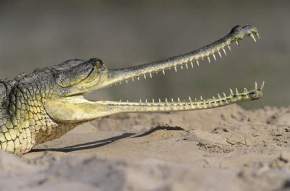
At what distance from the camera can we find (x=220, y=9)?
8781 mm

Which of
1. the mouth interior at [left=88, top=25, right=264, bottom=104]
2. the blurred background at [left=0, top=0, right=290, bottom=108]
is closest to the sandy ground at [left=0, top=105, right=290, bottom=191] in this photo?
the mouth interior at [left=88, top=25, right=264, bottom=104]

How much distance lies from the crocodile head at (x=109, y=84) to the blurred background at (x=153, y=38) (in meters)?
2.67

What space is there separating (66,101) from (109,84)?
0.39m

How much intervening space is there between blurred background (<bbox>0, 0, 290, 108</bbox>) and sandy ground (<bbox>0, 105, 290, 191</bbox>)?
121cm

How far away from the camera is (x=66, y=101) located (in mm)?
5332

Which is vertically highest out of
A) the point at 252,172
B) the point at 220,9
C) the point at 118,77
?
the point at 220,9

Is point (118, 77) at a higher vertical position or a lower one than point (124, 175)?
higher

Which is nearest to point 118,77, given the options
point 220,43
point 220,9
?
point 220,43

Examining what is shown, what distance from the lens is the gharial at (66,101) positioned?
5180 mm

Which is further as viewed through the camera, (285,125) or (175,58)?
(285,125)

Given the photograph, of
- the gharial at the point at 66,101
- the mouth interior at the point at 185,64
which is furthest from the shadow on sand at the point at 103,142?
the mouth interior at the point at 185,64

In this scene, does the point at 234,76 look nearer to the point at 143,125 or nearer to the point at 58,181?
the point at 143,125

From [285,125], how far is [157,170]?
2.80 m

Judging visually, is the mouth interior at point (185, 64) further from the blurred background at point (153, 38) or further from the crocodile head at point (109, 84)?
the blurred background at point (153, 38)
